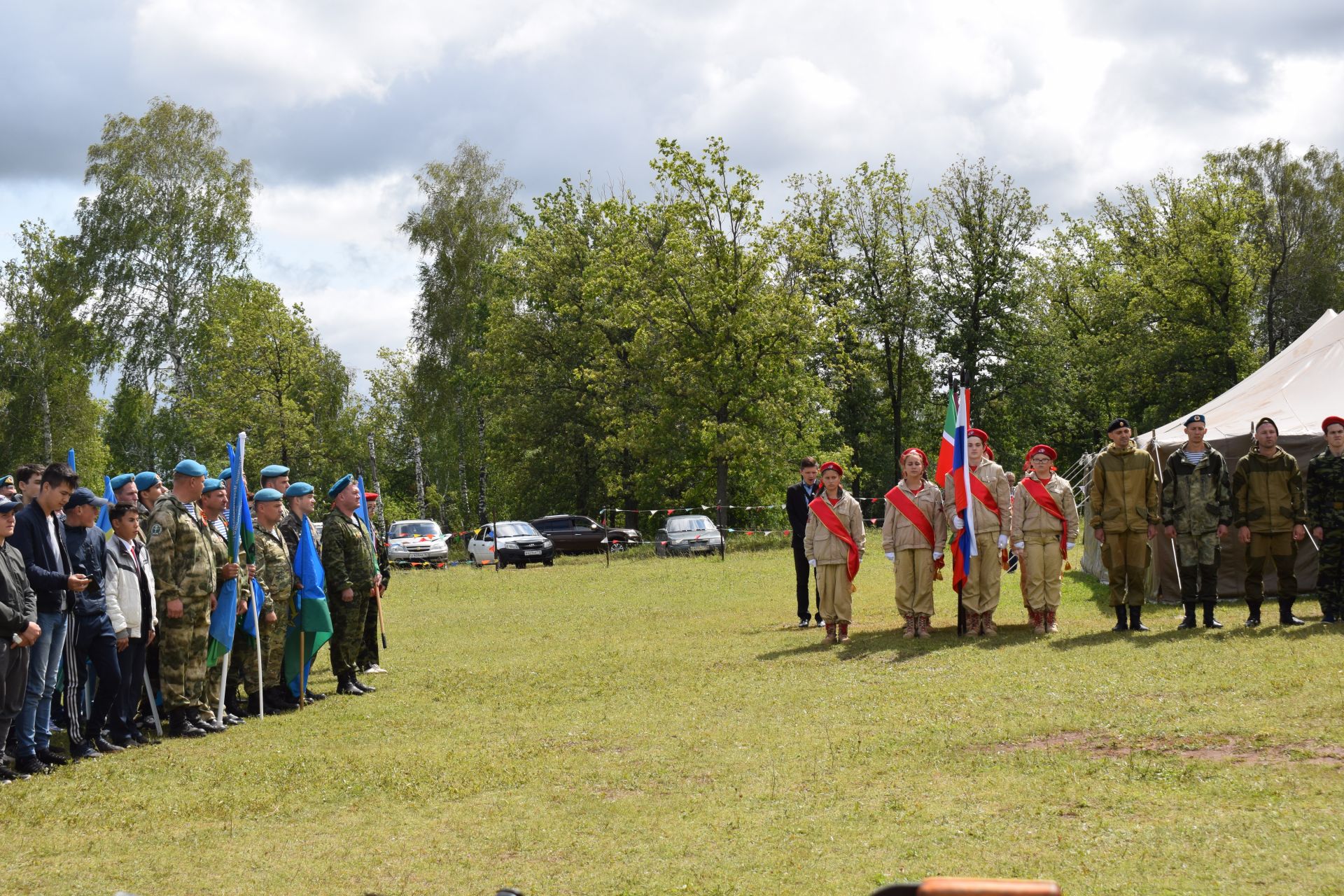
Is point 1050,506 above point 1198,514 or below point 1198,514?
above

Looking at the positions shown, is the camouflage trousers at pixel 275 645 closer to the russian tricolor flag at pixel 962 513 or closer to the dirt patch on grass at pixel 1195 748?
the dirt patch on grass at pixel 1195 748

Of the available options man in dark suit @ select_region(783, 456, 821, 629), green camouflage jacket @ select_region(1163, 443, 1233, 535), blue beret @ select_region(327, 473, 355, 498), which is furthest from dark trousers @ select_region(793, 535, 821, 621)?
blue beret @ select_region(327, 473, 355, 498)

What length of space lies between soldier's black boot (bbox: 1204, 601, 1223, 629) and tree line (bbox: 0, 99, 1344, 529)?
26.9 m

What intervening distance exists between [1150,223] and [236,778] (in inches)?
Result: 2066

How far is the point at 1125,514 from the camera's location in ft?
42.8

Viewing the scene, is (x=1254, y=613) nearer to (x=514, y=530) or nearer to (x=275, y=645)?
(x=275, y=645)

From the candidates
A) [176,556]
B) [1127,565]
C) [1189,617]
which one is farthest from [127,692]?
[1189,617]

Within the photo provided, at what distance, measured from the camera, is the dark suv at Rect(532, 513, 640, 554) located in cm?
4066

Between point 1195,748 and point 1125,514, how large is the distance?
613 cm

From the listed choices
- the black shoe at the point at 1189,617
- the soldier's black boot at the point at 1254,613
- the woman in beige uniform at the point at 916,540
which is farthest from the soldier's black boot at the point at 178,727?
the soldier's black boot at the point at 1254,613

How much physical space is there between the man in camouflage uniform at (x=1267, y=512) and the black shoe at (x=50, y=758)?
1074 cm

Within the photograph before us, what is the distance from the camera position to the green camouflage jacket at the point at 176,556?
964 cm

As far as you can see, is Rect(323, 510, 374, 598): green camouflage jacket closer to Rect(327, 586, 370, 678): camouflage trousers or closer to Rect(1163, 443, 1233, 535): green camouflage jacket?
Rect(327, 586, 370, 678): camouflage trousers

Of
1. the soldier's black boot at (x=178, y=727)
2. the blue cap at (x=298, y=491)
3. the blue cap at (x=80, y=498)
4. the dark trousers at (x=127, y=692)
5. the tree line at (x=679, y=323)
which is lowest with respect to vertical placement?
the soldier's black boot at (x=178, y=727)
